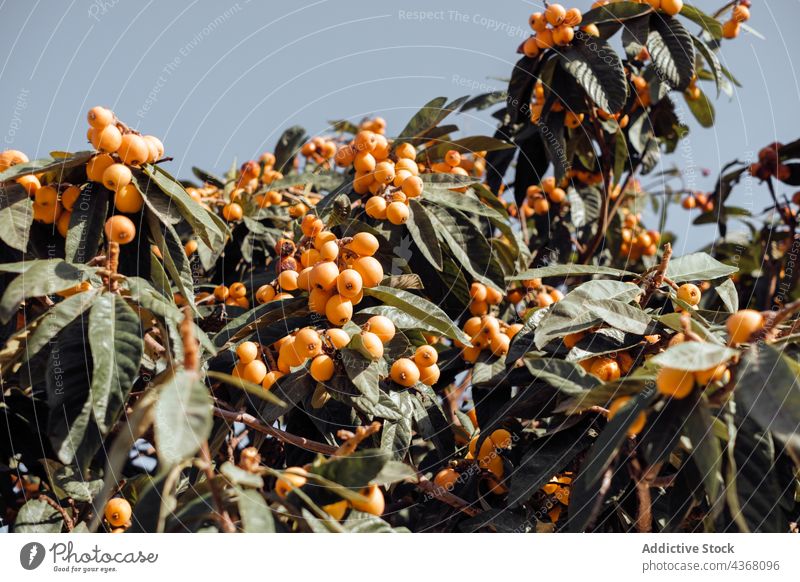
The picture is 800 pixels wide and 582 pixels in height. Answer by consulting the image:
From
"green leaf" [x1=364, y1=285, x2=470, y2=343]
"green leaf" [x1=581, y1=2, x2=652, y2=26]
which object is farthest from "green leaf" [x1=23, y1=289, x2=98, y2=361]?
"green leaf" [x1=581, y1=2, x2=652, y2=26]

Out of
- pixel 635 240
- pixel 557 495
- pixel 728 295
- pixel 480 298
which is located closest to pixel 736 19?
pixel 635 240

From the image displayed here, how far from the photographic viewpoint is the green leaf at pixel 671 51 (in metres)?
2.96

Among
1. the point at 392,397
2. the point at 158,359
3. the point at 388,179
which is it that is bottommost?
the point at 392,397

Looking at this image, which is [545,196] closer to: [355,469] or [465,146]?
[465,146]

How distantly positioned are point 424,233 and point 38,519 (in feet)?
4.54

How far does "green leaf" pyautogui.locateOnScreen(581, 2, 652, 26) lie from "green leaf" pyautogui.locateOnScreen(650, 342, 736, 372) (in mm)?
2052

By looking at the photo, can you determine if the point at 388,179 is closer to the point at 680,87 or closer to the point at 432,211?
the point at 432,211

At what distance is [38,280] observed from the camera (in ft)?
5.33

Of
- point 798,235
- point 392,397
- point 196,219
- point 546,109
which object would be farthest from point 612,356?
point 798,235

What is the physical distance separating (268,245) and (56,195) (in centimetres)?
126

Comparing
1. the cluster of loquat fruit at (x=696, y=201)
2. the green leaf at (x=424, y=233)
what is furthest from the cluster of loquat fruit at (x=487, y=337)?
the cluster of loquat fruit at (x=696, y=201)

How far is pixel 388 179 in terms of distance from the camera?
8.32ft

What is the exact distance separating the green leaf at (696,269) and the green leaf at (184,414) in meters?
1.55

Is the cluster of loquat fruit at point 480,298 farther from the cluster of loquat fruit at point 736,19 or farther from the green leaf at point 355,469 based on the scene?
the cluster of loquat fruit at point 736,19
